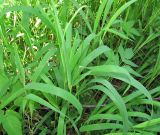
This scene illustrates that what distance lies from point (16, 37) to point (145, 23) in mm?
604

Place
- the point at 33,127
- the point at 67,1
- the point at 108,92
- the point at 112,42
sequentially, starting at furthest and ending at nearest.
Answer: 1. the point at 112,42
2. the point at 67,1
3. the point at 33,127
4. the point at 108,92

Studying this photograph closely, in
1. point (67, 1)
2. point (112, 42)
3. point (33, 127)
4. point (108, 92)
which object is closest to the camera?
point (108, 92)

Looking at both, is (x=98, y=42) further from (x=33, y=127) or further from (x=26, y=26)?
(x=33, y=127)

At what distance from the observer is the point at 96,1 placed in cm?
144

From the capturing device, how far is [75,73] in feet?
3.24

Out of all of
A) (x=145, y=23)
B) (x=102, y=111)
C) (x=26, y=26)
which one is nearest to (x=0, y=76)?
(x=26, y=26)

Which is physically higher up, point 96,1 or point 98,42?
point 96,1

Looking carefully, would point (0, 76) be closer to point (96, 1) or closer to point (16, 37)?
point (16, 37)

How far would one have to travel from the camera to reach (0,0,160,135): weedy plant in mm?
953

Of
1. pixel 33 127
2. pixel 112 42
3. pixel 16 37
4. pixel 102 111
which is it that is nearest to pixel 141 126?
pixel 102 111

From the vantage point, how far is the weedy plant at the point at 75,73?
953 mm

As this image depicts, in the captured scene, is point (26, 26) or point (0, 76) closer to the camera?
point (0, 76)

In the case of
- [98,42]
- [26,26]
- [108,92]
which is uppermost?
[26,26]

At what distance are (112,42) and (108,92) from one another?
0.45 m
